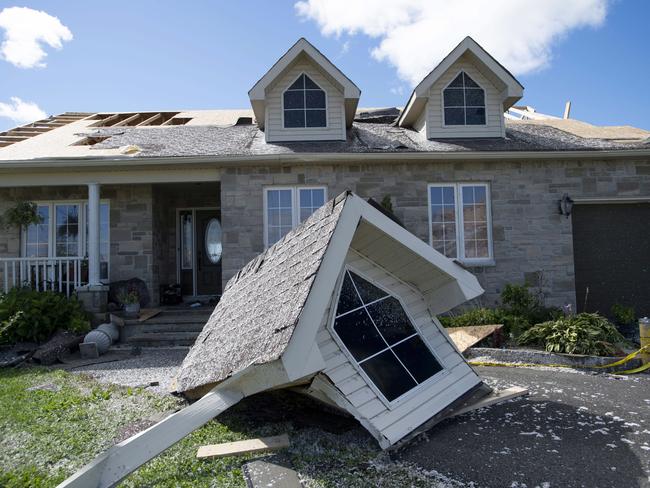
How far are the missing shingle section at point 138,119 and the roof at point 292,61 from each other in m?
4.98

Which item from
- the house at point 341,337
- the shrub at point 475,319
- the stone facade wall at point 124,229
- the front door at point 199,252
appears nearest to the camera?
the house at point 341,337

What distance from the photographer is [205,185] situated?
1141 cm

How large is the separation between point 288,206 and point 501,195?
449 cm

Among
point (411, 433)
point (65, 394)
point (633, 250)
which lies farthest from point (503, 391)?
point (633, 250)

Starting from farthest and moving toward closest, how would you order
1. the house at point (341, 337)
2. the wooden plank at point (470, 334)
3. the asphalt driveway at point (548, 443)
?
1. the wooden plank at point (470, 334)
2. the asphalt driveway at point (548, 443)
3. the house at point (341, 337)

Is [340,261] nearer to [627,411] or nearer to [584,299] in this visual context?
[627,411]

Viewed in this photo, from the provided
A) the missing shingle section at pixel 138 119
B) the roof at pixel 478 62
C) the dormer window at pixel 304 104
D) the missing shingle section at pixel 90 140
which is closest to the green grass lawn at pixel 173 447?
the missing shingle section at pixel 90 140

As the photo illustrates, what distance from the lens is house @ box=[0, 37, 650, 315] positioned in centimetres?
918

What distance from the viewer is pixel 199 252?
1157 centimetres

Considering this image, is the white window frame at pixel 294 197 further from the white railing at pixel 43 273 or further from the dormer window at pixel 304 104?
the white railing at pixel 43 273

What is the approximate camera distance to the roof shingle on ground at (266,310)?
9.14 feet

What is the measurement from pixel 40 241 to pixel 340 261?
9842mm

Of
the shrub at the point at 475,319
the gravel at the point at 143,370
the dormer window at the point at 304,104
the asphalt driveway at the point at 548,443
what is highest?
the dormer window at the point at 304,104

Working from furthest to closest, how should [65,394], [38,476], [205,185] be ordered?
[205,185], [65,394], [38,476]
